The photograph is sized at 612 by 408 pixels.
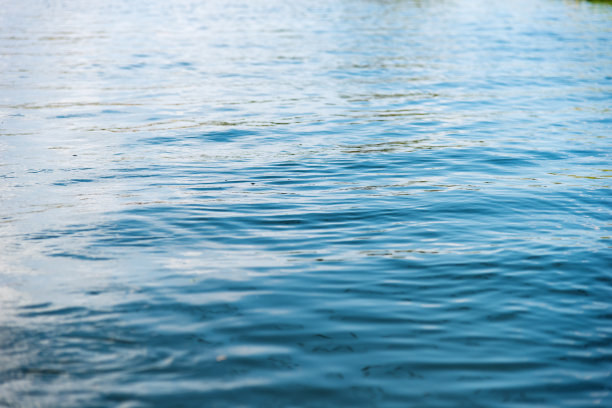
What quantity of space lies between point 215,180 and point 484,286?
16.4 feet

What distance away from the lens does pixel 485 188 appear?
10.2 meters

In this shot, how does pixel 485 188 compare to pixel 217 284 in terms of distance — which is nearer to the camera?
pixel 217 284

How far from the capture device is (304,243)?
309 inches

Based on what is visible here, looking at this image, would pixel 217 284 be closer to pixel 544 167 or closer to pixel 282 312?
pixel 282 312

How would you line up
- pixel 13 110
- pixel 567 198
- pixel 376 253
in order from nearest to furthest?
pixel 376 253, pixel 567 198, pixel 13 110

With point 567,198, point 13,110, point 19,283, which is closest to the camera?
point 19,283

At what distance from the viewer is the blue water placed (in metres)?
5.23

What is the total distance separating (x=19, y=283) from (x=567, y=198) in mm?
7498

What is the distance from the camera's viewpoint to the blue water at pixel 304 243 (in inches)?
206

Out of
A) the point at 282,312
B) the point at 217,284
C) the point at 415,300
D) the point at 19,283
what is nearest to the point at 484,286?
the point at 415,300

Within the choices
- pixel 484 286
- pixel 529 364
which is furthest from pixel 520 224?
pixel 529 364

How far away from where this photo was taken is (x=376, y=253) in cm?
756

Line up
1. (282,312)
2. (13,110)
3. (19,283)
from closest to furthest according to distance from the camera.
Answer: (282,312)
(19,283)
(13,110)

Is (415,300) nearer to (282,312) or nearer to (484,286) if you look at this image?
(484,286)
